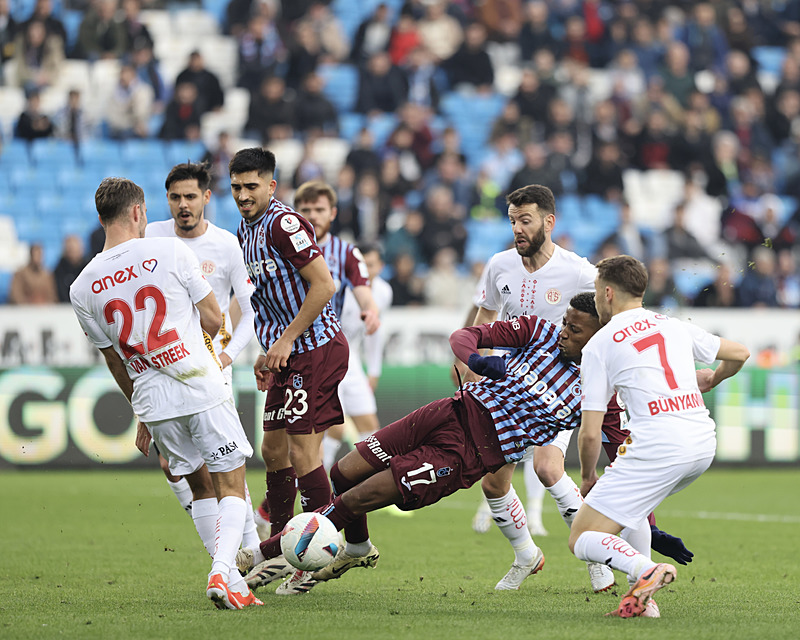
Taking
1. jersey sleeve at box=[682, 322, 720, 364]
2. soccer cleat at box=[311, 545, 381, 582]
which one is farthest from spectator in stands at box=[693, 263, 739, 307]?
jersey sleeve at box=[682, 322, 720, 364]

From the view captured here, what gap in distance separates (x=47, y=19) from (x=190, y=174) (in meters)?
13.6

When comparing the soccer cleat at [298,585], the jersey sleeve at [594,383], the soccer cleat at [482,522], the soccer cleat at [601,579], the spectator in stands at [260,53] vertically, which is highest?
the spectator in stands at [260,53]

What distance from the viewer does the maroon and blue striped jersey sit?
6.31 m

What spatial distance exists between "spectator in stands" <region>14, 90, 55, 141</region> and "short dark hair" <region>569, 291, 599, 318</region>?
46.7 ft

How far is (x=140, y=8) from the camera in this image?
2048 centimetres

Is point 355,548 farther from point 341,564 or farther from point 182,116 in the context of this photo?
point 182,116

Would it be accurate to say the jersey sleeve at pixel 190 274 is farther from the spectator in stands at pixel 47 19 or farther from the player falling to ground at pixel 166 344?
the spectator in stands at pixel 47 19

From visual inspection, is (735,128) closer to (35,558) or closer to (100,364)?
(100,364)

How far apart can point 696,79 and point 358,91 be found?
21.7 feet

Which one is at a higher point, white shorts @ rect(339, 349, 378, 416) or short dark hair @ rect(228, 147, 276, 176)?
short dark hair @ rect(228, 147, 276, 176)

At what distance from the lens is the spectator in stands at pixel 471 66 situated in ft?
67.7

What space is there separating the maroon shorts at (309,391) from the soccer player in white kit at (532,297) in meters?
1.01

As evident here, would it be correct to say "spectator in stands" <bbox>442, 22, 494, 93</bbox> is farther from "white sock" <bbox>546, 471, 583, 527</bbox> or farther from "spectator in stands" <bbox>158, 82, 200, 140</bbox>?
"white sock" <bbox>546, 471, 583, 527</bbox>

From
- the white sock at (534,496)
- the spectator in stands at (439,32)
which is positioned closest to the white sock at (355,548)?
the white sock at (534,496)
